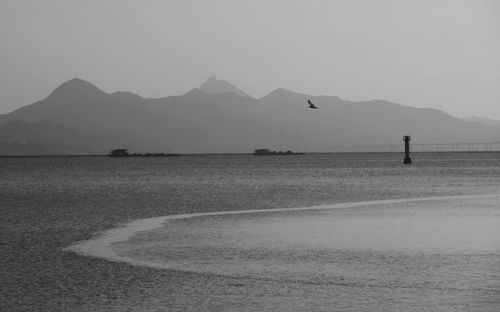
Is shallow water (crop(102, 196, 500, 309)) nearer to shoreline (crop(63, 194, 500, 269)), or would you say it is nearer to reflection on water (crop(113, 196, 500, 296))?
reflection on water (crop(113, 196, 500, 296))

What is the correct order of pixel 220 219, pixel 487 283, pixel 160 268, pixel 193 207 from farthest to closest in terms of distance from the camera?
pixel 193 207
pixel 220 219
pixel 160 268
pixel 487 283

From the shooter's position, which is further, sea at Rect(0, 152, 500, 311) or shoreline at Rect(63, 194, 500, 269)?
shoreline at Rect(63, 194, 500, 269)

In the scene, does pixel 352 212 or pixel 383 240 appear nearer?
pixel 383 240

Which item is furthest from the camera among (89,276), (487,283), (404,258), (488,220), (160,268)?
(488,220)

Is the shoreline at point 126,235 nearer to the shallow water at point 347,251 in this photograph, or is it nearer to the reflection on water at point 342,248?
the shallow water at point 347,251

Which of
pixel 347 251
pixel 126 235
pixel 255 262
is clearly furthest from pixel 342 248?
pixel 126 235

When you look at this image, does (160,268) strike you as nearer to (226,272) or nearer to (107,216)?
(226,272)

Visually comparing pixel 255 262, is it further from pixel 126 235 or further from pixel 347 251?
pixel 126 235

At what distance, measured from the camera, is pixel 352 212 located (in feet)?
134

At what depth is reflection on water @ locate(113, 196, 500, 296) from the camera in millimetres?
17984

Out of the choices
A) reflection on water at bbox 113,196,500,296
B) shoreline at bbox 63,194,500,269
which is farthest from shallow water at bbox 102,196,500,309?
shoreline at bbox 63,194,500,269

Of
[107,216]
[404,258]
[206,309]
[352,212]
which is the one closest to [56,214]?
[107,216]

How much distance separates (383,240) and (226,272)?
899cm

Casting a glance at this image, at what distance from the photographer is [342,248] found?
23812 mm
